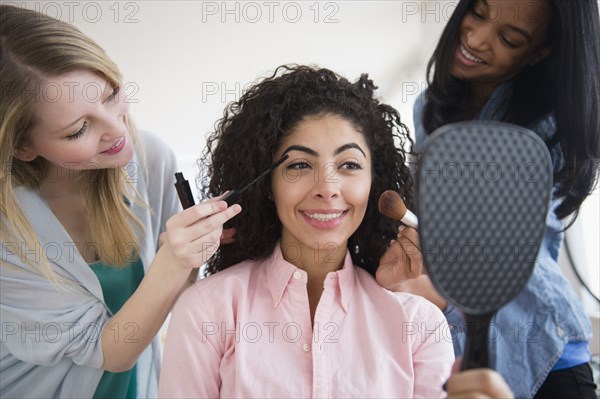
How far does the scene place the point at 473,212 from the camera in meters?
0.64

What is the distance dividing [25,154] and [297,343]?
0.65m

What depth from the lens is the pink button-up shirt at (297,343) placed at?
1.04 m

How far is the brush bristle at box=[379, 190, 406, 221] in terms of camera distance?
43.9 inches

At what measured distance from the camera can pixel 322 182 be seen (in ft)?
3.51

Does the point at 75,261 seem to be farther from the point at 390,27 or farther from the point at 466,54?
the point at 390,27

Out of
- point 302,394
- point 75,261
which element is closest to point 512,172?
point 302,394

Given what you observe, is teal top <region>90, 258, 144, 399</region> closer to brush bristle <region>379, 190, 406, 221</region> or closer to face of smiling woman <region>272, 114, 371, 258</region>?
face of smiling woman <region>272, 114, 371, 258</region>

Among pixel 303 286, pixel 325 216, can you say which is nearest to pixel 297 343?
pixel 303 286

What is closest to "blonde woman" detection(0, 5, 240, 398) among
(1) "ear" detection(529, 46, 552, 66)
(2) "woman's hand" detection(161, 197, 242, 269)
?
(2) "woman's hand" detection(161, 197, 242, 269)

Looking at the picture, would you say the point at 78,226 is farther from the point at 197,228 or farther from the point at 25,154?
the point at 197,228

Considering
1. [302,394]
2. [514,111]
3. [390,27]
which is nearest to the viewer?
[302,394]

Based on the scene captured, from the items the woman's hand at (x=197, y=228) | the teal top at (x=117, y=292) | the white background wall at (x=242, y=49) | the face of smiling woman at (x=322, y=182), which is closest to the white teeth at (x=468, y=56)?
the face of smiling woman at (x=322, y=182)

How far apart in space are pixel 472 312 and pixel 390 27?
1875 mm

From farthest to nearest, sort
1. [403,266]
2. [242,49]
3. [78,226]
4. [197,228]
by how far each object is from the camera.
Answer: [242,49]
[78,226]
[403,266]
[197,228]
